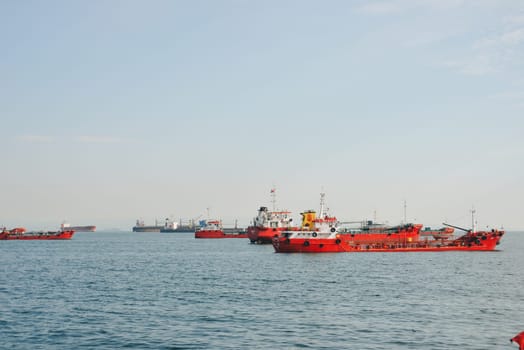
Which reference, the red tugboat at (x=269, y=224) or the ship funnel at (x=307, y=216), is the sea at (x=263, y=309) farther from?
the red tugboat at (x=269, y=224)

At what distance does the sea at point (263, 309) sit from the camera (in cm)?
3381

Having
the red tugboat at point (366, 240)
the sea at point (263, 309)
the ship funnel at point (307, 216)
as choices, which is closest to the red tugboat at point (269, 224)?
the red tugboat at point (366, 240)

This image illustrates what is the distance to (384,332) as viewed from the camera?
35875 millimetres

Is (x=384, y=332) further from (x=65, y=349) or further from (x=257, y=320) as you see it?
(x=65, y=349)

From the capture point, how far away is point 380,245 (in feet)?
399

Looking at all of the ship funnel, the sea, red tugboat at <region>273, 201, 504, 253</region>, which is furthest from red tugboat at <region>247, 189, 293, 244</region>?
the sea

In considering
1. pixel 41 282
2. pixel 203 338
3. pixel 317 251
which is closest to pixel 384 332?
pixel 203 338

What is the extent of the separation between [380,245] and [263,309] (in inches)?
3206

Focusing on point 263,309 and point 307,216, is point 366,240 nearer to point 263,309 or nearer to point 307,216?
point 307,216

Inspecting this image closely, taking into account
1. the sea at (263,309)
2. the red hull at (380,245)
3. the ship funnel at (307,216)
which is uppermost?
the ship funnel at (307,216)

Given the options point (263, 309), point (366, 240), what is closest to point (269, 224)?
point (366, 240)

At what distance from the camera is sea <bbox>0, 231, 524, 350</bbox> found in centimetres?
3381

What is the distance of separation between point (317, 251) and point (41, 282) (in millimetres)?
52928

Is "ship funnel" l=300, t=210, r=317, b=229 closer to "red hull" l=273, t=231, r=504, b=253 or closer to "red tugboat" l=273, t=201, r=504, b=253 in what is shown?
"red tugboat" l=273, t=201, r=504, b=253
